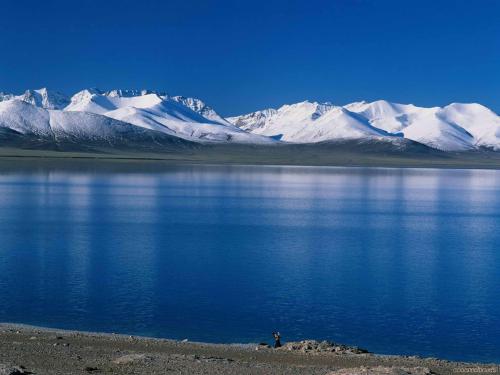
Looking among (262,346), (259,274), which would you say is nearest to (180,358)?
(262,346)

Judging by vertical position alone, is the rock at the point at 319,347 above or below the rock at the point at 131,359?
below

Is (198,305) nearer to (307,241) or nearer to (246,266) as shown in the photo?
(246,266)

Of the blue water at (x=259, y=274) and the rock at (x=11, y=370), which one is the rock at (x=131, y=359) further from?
the blue water at (x=259, y=274)

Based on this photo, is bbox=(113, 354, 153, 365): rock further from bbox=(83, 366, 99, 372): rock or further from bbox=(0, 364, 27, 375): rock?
bbox=(0, 364, 27, 375): rock

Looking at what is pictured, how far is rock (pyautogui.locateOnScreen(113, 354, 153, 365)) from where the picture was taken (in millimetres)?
14895

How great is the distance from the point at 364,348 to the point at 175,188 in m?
58.2

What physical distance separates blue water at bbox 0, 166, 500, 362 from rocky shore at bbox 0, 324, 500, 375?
1.82 m

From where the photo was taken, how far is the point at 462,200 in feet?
222

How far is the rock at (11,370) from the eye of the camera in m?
13.2

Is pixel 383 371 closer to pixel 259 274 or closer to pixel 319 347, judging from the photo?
pixel 319 347

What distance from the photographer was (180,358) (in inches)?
615

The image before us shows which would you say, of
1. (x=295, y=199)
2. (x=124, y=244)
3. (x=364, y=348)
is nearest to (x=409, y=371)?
(x=364, y=348)

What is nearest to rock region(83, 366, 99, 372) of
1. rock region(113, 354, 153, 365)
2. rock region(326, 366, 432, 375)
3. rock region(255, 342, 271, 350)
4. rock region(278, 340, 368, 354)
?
rock region(113, 354, 153, 365)

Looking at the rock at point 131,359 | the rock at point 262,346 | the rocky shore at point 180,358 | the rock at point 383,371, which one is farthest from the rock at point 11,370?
the rock at point 262,346
